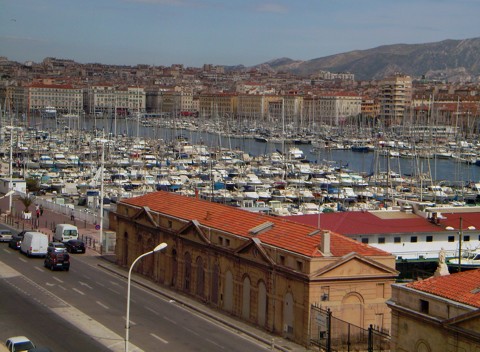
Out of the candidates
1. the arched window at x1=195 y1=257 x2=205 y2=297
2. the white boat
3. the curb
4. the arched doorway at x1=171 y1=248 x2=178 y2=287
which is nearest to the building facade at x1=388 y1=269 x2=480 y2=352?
the curb

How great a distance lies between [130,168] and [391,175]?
840 inches


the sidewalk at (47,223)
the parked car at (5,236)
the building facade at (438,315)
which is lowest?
the sidewalk at (47,223)

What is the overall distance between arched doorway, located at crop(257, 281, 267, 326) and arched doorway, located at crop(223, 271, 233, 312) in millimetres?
1517

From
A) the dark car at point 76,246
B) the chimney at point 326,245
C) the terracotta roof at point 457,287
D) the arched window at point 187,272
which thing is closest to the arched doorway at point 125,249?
the dark car at point 76,246

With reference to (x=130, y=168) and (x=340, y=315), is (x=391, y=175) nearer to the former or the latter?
(x=130, y=168)

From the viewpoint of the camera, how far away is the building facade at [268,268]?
23797 mm

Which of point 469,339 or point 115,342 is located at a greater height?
point 469,339

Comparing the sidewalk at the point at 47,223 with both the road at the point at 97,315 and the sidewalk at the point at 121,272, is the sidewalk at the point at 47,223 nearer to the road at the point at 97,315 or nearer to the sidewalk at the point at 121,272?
the sidewalk at the point at 121,272

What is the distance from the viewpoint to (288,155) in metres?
92.6

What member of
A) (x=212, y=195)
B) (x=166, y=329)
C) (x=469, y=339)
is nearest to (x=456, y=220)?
(x=166, y=329)

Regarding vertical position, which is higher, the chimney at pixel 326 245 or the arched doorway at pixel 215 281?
the chimney at pixel 326 245

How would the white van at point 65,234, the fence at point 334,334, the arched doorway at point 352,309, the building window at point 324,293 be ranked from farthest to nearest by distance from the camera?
the white van at point 65,234 < the arched doorway at point 352,309 < the building window at point 324,293 < the fence at point 334,334

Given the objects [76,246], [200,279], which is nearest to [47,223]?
[76,246]

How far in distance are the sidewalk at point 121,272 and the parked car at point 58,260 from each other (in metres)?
1.62
